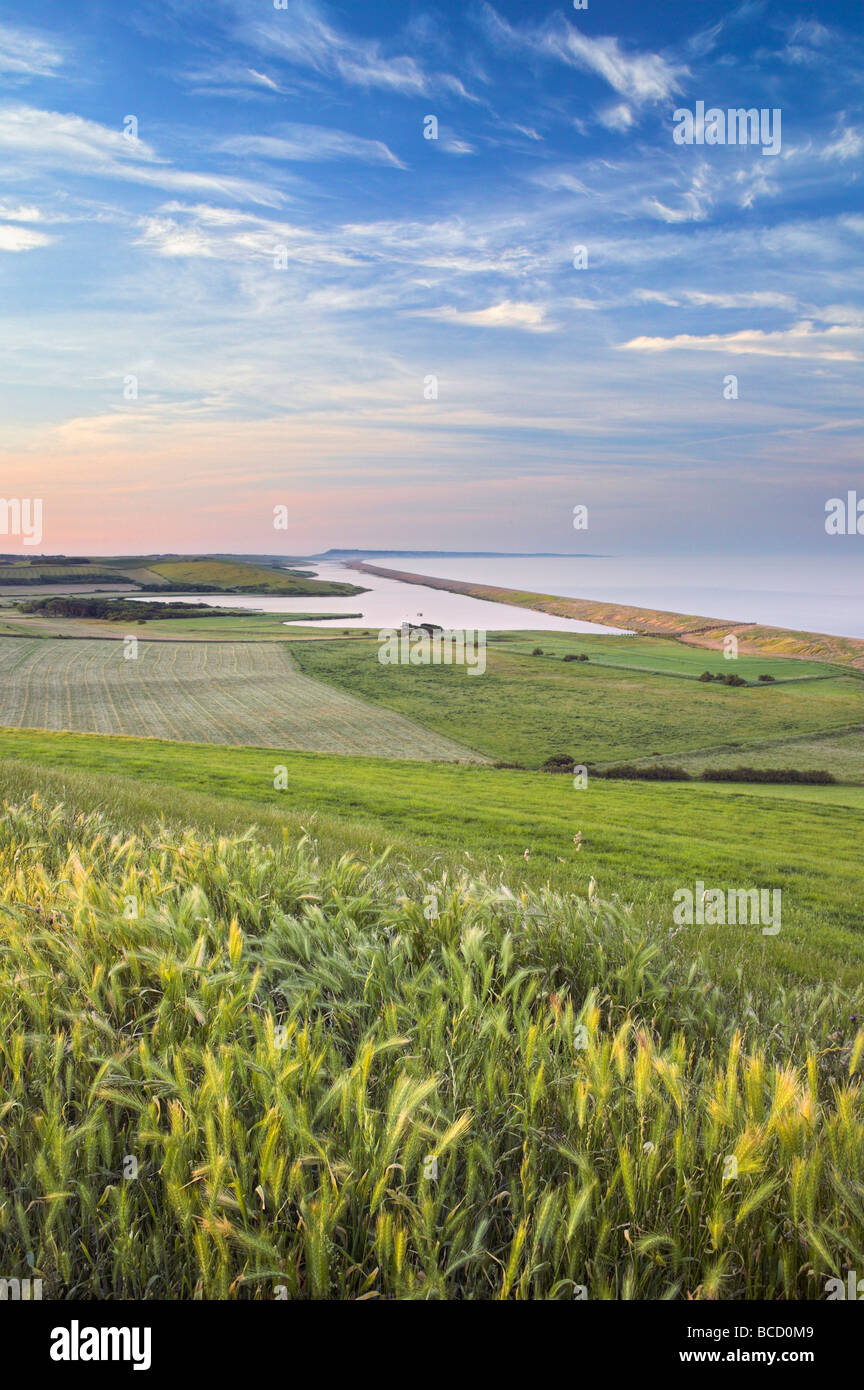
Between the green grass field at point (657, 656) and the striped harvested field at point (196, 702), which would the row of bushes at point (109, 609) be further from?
the green grass field at point (657, 656)

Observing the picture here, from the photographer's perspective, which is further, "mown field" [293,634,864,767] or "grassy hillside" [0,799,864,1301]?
"mown field" [293,634,864,767]

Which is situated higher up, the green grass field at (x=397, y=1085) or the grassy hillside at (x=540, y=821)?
the green grass field at (x=397, y=1085)

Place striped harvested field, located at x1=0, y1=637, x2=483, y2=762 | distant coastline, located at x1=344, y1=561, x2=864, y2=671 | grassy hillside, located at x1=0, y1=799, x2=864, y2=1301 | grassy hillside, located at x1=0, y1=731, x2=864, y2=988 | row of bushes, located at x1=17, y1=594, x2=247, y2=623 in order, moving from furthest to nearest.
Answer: row of bushes, located at x1=17, y1=594, x2=247, y2=623, distant coastline, located at x1=344, y1=561, x2=864, y2=671, striped harvested field, located at x1=0, y1=637, x2=483, y2=762, grassy hillside, located at x1=0, y1=731, x2=864, y2=988, grassy hillside, located at x1=0, y1=799, x2=864, y2=1301

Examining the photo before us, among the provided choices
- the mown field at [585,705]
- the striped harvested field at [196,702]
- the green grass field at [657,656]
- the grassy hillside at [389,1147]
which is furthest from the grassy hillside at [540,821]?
the green grass field at [657,656]

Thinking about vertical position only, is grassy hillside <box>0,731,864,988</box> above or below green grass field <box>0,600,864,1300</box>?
below

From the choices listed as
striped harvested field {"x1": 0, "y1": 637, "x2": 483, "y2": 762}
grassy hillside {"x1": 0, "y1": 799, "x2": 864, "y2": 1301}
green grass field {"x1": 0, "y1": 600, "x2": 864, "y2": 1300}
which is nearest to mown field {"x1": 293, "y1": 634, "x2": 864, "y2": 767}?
striped harvested field {"x1": 0, "y1": 637, "x2": 483, "y2": 762}

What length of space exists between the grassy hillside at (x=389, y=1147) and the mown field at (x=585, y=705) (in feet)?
149

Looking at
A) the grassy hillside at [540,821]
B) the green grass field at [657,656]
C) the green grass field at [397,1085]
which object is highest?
the green grass field at [657,656]

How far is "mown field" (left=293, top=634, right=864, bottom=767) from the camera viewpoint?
56625 mm

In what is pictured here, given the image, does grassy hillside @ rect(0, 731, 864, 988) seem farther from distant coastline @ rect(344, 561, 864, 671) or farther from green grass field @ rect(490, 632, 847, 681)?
distant coastline @ rect(344, 561, 864, 671)

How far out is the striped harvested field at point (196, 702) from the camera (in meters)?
51.0

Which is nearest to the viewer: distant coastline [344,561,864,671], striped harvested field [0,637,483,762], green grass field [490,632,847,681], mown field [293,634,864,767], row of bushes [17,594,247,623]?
striped harvested field [0,637,483,762]

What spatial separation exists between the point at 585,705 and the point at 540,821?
51883mm

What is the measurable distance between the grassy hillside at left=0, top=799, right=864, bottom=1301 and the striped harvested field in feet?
134
